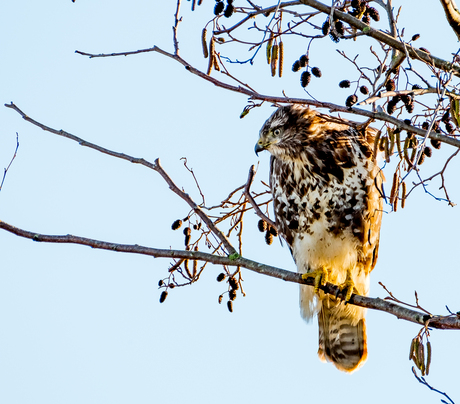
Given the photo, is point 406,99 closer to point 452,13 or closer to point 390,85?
point 390,85

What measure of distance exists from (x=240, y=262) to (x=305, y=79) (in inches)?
41.2

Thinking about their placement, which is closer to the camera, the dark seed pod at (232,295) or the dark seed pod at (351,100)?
the dark seed pod at (351,100)

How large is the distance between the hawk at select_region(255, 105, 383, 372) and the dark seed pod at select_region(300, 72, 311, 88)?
1616 mm

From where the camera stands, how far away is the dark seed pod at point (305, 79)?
3609 millimetres

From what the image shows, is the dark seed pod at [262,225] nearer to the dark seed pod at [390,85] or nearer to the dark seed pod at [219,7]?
the dark seed pod at [390,85]

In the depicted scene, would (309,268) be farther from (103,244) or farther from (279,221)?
(103,244)

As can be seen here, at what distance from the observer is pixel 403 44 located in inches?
123

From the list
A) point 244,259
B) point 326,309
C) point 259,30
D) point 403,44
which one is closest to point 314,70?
point 259,30

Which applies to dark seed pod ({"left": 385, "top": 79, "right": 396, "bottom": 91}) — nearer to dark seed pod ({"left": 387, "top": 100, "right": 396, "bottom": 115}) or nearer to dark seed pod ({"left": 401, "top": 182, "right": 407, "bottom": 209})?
dark seed pod ({"left": 387, "top": 100, "right": 396, "bottom": 115})

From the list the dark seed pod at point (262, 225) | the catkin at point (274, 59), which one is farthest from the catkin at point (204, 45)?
the dark seed pod at point (262, 225)

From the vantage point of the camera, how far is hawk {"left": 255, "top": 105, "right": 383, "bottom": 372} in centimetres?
525

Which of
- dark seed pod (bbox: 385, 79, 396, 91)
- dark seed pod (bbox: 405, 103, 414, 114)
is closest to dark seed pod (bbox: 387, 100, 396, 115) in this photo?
dark seed pod (bbox: 405, 103, 414, 114)

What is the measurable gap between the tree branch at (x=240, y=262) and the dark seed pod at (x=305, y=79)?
1006 mm

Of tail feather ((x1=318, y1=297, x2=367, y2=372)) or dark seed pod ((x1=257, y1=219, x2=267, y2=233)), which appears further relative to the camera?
tail feather ((x1=318, y1=297, x2=367, y2=372))
